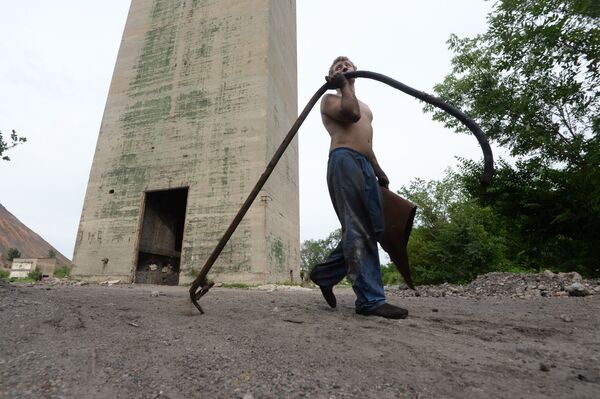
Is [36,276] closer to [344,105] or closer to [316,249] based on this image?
[344,105]

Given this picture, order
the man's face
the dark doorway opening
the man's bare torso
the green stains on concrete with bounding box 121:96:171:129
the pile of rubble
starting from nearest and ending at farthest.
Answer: the man's bare torso < the man's face < the pile of rubble < the dark doorway opening < the green stains on concrete with bounding box 121:96:171:129

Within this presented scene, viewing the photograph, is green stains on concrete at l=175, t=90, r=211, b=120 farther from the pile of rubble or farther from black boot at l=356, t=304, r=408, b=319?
black boot at l=356, t=304, r=408, b=319

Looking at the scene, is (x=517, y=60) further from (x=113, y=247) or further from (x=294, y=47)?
(x=113, y=247)

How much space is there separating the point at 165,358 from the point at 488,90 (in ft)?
33.7

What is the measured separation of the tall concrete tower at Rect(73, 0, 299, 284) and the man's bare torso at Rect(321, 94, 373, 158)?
18.9ft

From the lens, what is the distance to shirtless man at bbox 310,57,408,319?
2346 millimetres

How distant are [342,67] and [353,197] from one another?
1.26 m

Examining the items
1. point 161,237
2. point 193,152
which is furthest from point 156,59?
point 161,237

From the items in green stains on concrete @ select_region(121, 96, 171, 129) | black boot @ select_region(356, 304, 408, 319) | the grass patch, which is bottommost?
black boot @ select_region(356, 304, 408, 319)

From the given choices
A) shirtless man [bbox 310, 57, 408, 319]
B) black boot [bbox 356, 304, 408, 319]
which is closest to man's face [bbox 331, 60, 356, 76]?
Answer: shirtless man [bbox 310, 57, 408, 319]

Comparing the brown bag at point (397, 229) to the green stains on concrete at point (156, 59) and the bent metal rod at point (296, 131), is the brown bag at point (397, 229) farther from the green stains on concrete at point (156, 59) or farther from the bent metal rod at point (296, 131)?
the green stains on concrete at point (156, 59)

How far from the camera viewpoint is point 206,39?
422 inches

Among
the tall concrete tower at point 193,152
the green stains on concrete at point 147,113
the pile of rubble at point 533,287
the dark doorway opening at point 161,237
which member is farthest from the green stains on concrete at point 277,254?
the green stains on concrete at point 147,113

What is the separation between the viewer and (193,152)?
31.2 feet
